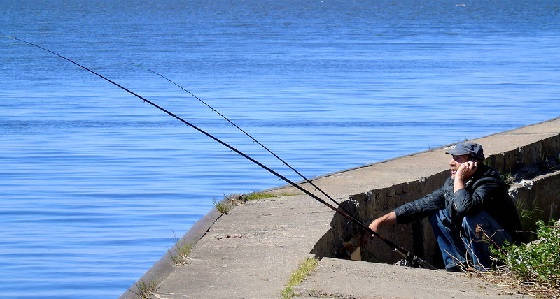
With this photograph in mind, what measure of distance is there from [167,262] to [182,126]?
12707 millimetres

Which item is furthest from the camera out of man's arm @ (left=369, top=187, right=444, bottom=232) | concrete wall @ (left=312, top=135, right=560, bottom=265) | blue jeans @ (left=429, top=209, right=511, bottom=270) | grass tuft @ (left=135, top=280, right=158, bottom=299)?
concrete wall @ (left=312, top=135, right=560, bottom=265)

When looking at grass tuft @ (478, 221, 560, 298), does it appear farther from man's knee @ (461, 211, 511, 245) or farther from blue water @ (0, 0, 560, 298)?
blue water @ (0, 0, 560, 298)

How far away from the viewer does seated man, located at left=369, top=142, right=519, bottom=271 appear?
8039mm

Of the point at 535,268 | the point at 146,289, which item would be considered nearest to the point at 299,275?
the point at 146,289

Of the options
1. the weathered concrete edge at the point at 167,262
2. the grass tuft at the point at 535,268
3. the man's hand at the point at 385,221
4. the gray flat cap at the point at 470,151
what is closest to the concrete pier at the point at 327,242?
the weathered concrete edge at the point at 167,262

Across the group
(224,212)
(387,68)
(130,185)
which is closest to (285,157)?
(130,185)

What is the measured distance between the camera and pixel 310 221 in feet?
27.2

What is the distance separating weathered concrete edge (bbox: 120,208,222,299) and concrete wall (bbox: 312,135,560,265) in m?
0.78

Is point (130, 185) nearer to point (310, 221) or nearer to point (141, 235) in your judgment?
point (141, 235)

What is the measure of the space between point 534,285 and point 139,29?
53.1 m

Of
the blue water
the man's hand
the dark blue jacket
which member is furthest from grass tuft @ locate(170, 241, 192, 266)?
the blue water

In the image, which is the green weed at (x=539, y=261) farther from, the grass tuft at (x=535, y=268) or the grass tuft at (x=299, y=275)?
the grass tuft at (x=299, y=275)

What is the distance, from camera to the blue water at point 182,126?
11.5 m

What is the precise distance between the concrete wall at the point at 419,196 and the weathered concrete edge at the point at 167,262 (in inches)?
30.8
